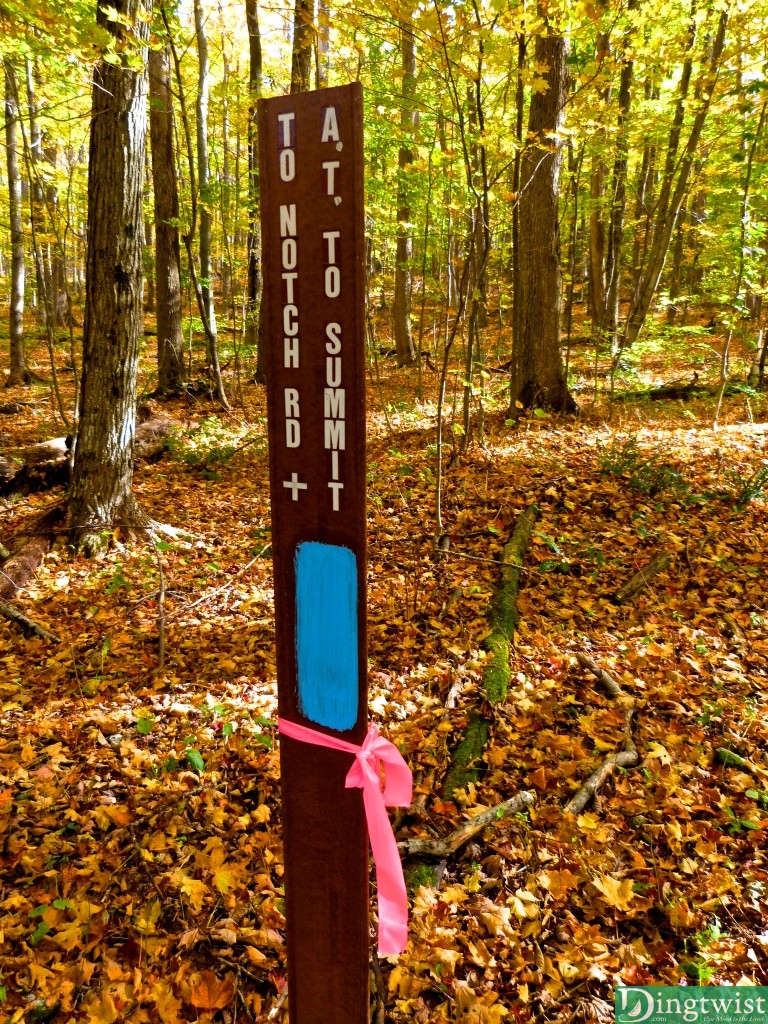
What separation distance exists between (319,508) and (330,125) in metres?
0.75

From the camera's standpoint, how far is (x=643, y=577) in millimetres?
4875

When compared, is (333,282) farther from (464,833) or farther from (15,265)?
(15,265)

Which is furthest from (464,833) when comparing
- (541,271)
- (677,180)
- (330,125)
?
(677,180)

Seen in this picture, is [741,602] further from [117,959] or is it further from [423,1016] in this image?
[117,959]

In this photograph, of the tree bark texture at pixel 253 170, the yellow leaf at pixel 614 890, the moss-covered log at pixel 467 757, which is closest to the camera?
the yellow leaf at pixel 614 890

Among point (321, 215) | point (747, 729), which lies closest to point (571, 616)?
point (747, 729)

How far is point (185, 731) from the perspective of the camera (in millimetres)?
3531

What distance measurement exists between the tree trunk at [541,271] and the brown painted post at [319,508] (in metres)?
7.43

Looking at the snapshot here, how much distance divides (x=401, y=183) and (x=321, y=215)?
357 inches

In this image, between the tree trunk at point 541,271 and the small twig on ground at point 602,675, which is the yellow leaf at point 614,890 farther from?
the tree trunk at point 541,271

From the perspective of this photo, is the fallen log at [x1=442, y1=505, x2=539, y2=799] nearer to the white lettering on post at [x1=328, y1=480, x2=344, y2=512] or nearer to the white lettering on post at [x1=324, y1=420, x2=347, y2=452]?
the white lettering on post at [x1=328, y1=480, x2=344, y2=512]

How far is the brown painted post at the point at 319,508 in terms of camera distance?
3.73 ft

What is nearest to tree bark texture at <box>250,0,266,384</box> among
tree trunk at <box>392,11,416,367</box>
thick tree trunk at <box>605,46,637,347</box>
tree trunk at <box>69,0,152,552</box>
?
tree trunk at <box>392,11,416,367</box>

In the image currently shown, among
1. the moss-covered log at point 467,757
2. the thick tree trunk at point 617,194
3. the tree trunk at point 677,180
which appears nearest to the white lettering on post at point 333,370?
the moss-covered log at point 467,757
